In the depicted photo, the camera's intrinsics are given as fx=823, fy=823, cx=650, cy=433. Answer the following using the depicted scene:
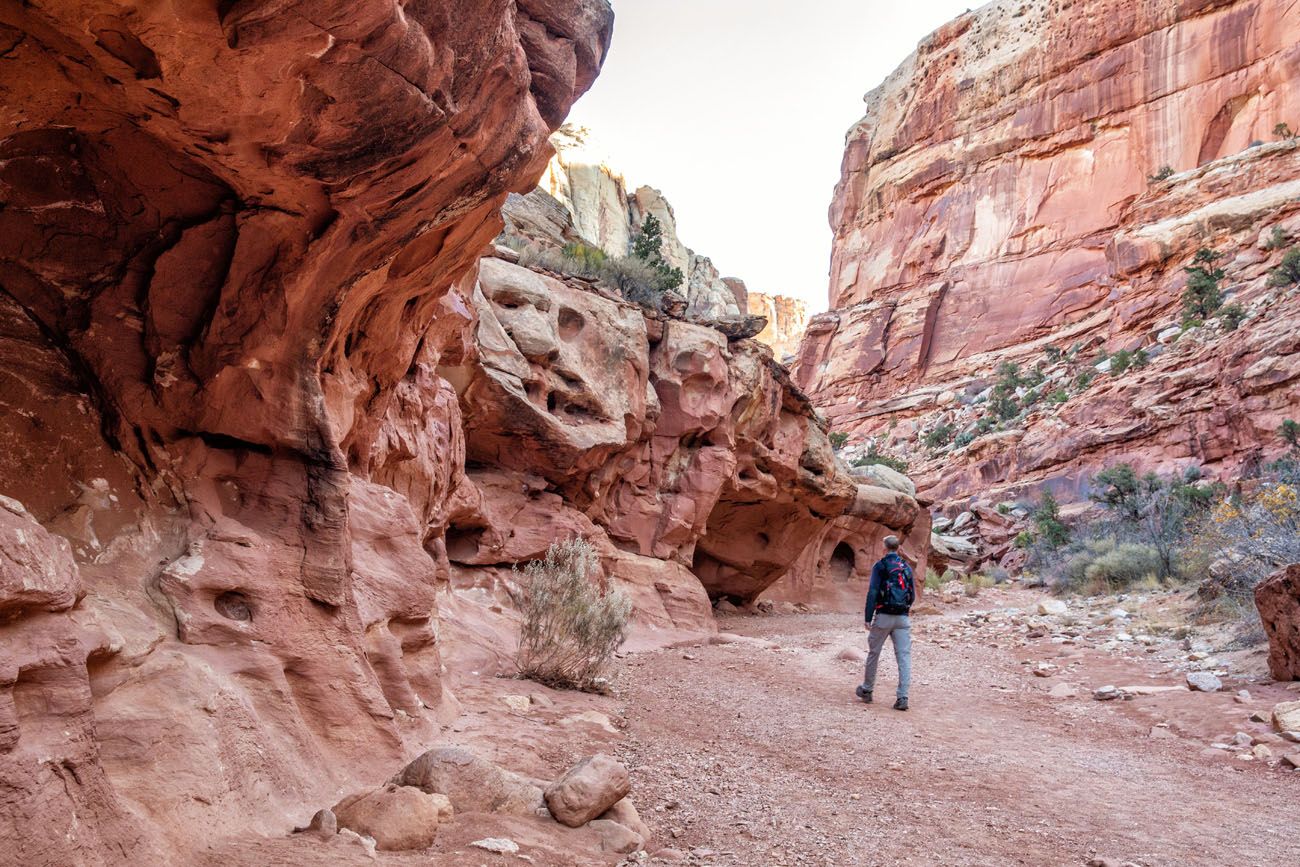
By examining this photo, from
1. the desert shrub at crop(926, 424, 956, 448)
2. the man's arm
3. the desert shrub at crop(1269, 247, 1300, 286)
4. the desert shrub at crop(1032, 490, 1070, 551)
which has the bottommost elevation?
the man's arm

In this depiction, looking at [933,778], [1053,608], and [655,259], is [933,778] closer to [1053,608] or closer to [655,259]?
[1053,608]

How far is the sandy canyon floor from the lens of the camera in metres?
3.68

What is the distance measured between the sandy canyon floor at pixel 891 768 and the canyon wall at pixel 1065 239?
21473 millimetres

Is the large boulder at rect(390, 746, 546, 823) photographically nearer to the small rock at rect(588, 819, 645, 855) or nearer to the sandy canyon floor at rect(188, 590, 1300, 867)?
the sandy canyon floor at rect(188, 590, 1300, 867)

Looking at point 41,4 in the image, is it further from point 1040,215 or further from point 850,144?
point 850,144

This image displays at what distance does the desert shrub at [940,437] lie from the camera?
41.2 metres

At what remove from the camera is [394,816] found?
3.05 meters

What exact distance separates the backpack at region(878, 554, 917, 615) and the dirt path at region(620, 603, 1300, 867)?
0.91 metres

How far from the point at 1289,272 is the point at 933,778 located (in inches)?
1256

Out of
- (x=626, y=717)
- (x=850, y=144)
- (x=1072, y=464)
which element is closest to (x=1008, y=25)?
(x=850, y=144)

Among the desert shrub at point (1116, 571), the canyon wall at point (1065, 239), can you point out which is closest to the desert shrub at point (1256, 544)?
the desert shrub at point (1116, 571)

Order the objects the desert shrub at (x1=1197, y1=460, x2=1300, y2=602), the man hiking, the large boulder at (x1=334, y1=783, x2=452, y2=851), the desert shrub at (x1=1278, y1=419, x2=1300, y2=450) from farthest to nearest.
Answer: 1. the desert shrub at (x1=1278, y1=419, x2=1300, y2=450)
2. the desert shrub at (x1=1197, y1=460, x2=1300, y2=602)
3. the man hiking
4. the large boulder at (x1=334, y1=783, x2=452, y2=851)

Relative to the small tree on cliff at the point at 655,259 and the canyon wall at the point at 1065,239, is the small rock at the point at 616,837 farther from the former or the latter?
the canyon wall at the point at 1065,239

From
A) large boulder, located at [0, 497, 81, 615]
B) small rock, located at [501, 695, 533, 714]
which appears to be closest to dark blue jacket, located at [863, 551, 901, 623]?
small rock, located at [501, 695, 533, 714]
